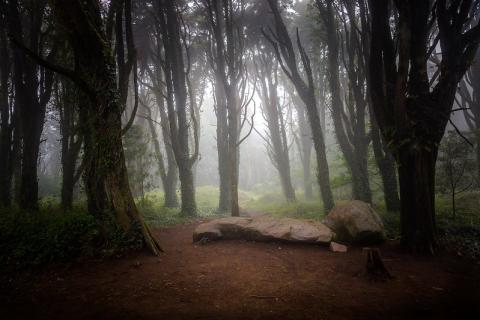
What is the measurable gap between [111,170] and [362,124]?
9677 millimetres

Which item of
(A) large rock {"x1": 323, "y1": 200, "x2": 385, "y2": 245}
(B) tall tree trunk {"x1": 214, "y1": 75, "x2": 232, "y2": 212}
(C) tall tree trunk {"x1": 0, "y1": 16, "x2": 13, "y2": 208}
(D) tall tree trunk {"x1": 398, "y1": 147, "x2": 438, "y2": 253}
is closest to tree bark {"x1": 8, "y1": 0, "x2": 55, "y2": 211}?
(C) tall tree trunk {"x1": 0, "y1": 16, "x2": 13, "y2": 208}

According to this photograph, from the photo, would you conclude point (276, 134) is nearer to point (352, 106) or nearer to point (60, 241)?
point (352, 106)

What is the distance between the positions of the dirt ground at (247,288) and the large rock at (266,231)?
0.64 meters

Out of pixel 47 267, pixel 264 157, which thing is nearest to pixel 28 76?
pixel 47 267

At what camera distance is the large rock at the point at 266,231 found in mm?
6352

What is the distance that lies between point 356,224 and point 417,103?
3085mm

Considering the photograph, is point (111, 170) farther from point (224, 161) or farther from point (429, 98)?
point (224, 161)

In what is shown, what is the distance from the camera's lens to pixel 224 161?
14195 mm

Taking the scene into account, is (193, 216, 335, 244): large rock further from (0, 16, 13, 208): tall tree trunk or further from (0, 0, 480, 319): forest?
(0, 16, 13, 208): tall tree trunk

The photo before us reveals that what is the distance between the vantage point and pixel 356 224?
625cm

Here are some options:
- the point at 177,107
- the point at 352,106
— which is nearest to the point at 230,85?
the point at 177,107

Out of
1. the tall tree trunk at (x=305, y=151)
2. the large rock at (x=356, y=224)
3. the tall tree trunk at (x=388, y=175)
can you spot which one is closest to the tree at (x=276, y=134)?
the tall tree trunk at (x=305, y=151)

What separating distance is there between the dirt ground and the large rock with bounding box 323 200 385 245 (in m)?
0.53

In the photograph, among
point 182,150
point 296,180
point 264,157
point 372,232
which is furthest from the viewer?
point 264,157
